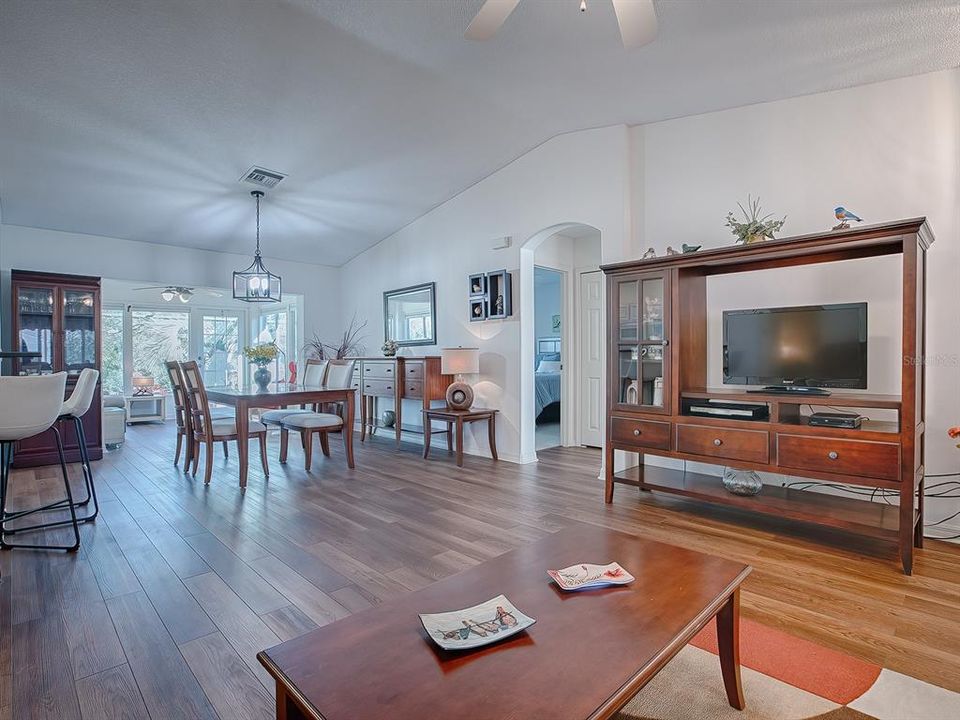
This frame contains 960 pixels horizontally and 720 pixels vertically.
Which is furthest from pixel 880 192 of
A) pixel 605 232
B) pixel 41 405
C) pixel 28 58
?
pixel 28 58

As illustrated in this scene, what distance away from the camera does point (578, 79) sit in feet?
11.3

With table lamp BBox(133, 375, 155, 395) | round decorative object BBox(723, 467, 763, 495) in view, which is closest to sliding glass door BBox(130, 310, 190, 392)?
table lamp BBox(133, 375, 155, 395)

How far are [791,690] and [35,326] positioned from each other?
6743mm

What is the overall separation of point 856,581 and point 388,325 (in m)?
5.56

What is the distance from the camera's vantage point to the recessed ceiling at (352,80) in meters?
2.70

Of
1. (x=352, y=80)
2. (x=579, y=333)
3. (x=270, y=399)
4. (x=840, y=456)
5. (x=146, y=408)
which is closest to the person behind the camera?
(x=840, y=456)

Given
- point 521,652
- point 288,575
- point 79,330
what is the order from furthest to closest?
point 79,330 < point 288,575 < point 521,652

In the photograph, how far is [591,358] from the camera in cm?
582

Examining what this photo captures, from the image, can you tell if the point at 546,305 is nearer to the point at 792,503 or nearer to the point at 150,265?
the point at 150,265

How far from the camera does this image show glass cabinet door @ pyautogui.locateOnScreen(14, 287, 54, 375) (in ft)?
16.5

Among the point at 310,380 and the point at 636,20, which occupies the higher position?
the point at 636,20

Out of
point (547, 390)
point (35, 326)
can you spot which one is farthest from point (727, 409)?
point (35, 326)

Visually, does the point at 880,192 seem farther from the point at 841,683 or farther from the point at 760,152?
A: the point at 841,683

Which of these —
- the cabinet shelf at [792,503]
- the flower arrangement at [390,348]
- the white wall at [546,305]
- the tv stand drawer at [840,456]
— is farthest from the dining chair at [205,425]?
the white wall at [546,305]
